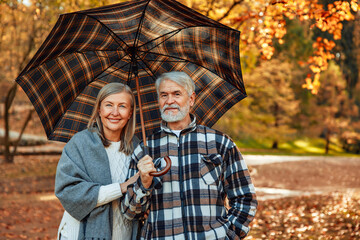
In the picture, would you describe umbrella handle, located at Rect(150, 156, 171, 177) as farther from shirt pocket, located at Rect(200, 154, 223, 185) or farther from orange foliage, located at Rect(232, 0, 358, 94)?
orange foliage, located at Rect(232, 0, 358, 94)

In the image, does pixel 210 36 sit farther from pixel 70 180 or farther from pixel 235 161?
pixel 70 180

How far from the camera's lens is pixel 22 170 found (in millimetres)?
16031

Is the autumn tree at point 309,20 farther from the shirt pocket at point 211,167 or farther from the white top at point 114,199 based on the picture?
the white top at point 114,199

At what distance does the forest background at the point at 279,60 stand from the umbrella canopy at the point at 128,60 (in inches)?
87.1

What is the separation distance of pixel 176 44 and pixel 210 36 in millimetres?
272

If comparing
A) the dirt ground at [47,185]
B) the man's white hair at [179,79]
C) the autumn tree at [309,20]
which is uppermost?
the autumn tree at [309,20]

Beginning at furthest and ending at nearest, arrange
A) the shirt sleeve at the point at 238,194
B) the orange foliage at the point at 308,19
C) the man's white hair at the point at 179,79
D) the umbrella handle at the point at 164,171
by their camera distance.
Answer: the orange foliage at the point at 308,19, the man's white hair at the point at 179,79, the shirt sleeve at the point at 238,194, the umbrella handle at the point at 164,171

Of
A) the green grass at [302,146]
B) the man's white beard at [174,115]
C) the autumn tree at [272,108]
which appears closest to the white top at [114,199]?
the man's white beard at [174,115]

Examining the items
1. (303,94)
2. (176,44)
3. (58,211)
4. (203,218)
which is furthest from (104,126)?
(303,94)

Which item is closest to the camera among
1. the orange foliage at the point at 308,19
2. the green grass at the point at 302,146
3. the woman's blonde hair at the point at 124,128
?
the woman's blonde hair at the point at 124,128

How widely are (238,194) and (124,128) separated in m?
1.00

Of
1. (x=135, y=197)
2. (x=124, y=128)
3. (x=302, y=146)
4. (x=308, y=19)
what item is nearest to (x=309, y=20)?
(x=308, y=19)

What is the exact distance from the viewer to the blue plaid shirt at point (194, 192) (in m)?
2.45

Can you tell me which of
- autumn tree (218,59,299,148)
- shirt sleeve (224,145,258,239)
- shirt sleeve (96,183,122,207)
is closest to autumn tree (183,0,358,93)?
shirt sleeve (224,145,258,239)
